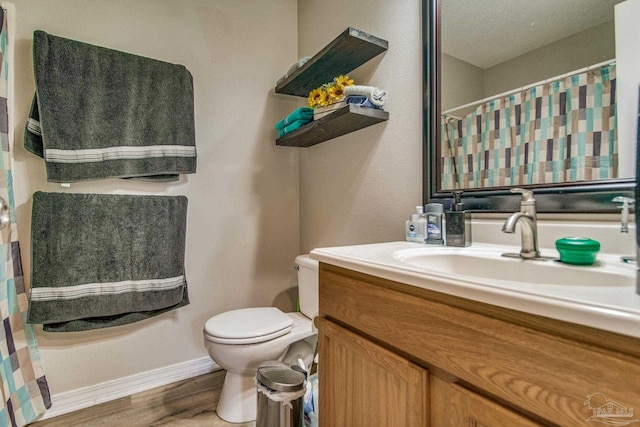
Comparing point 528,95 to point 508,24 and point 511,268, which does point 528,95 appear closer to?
point 508,24

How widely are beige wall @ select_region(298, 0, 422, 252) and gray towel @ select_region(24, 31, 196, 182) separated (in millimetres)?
766

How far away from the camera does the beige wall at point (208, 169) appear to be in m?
1.42

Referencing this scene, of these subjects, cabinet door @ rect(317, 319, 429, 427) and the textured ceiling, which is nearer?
cabinet door @ rect(317, 319, 429, 427)

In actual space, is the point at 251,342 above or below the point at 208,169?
below

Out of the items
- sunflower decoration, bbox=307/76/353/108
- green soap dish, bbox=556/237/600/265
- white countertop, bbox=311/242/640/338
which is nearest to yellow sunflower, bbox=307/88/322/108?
sunflower decoration, bbox=307/76/353/108

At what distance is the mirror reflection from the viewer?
2.57ft

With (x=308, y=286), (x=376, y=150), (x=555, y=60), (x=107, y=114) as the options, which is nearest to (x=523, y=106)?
(x=555, y=60)

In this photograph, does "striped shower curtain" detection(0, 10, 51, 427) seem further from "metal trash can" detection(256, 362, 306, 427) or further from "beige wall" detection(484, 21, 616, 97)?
"beige wall" detection(484, 21, 616, 97)

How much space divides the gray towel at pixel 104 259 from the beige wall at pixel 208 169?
10 cm

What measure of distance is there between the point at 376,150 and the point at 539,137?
0.64 meters

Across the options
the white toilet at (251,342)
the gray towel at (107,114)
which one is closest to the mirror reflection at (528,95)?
the white toilet at (251,342)

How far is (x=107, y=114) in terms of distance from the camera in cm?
144

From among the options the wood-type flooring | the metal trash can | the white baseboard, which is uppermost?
the metal trash can

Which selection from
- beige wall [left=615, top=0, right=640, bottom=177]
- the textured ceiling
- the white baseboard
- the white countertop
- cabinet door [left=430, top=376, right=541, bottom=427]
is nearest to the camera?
the white countertop
